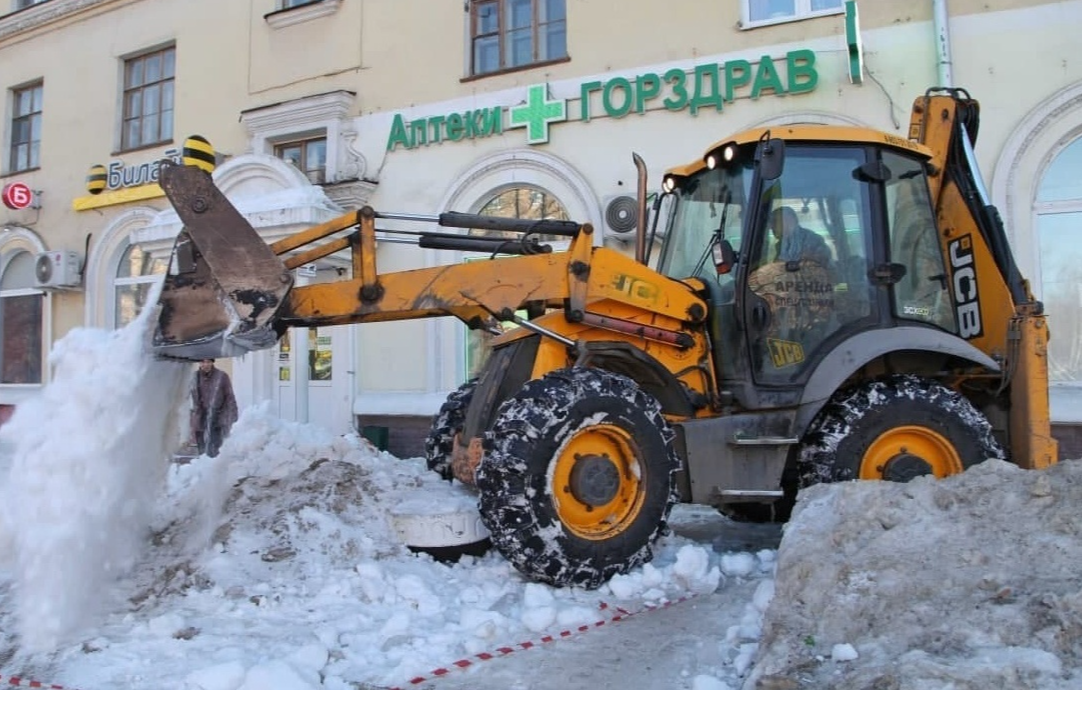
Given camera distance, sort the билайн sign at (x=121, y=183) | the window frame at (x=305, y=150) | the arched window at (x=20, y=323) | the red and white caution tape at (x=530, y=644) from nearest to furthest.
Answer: the red and white caution tape at (x=530, y=644), the window frame at (x=305, y=150), the билайн sign at (x=121, y=183), the arched window at (x=20, y=323)

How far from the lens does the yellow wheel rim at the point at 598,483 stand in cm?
433

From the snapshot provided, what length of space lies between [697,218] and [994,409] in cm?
228

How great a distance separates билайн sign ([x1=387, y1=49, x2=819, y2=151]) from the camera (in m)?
9.17

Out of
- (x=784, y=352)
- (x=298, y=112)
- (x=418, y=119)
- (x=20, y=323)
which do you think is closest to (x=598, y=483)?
(x=784, y=352)

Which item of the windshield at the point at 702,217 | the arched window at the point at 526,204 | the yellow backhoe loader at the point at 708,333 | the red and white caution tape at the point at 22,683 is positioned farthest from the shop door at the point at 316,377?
the red and white caution tape at the point at 22,683

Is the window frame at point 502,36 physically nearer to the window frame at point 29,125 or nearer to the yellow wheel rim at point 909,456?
the yellow wheel rim at point 909,456

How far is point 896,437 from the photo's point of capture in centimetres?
489

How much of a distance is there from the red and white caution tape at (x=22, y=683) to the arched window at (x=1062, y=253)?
8695 mm

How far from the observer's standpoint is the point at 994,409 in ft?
17.9

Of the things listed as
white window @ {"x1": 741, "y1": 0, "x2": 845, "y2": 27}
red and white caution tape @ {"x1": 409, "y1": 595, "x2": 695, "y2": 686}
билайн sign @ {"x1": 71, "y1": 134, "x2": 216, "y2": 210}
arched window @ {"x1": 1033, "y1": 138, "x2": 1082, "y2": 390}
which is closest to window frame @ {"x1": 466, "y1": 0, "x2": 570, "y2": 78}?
white window @ {"x1": 741, "y1": 0, "x2": 845, "y2": 27}

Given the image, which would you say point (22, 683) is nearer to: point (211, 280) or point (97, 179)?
point (211, 280)

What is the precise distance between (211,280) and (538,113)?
6754 mm

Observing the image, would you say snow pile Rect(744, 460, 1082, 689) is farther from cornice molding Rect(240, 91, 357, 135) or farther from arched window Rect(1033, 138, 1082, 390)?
cornice molding Rect(240, 91, 357, 135)
